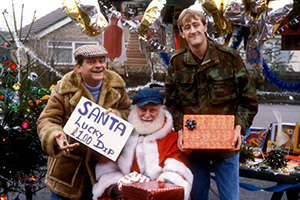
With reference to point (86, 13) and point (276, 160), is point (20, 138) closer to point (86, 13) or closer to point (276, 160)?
point (86, 13)

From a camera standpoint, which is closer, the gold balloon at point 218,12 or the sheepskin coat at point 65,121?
the sheepskin coat at point 65,121

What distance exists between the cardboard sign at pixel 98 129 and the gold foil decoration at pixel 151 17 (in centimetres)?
131

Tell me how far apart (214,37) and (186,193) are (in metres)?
1.97

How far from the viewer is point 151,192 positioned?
75.2 inches

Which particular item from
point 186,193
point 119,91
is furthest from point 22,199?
point 186,193

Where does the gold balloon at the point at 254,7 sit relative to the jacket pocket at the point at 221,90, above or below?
above

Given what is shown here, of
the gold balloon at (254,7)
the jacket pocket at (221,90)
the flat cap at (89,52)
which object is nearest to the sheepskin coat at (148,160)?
the jacket pocket at (221,90)

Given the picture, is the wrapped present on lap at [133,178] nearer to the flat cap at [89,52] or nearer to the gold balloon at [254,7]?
the flat cap at [89,52]

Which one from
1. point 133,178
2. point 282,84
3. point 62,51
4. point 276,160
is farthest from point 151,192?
point 62,51

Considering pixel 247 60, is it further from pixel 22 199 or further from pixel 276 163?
pixel 22 199

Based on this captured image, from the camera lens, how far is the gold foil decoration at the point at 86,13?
3.47 metres

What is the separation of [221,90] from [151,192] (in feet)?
3.39

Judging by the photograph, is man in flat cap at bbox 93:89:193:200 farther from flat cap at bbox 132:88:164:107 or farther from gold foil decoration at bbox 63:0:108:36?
gold foil decoration at bbox 63:0:108:36

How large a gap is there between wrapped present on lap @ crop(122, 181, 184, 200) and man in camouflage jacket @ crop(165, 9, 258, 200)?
530 millimetres
